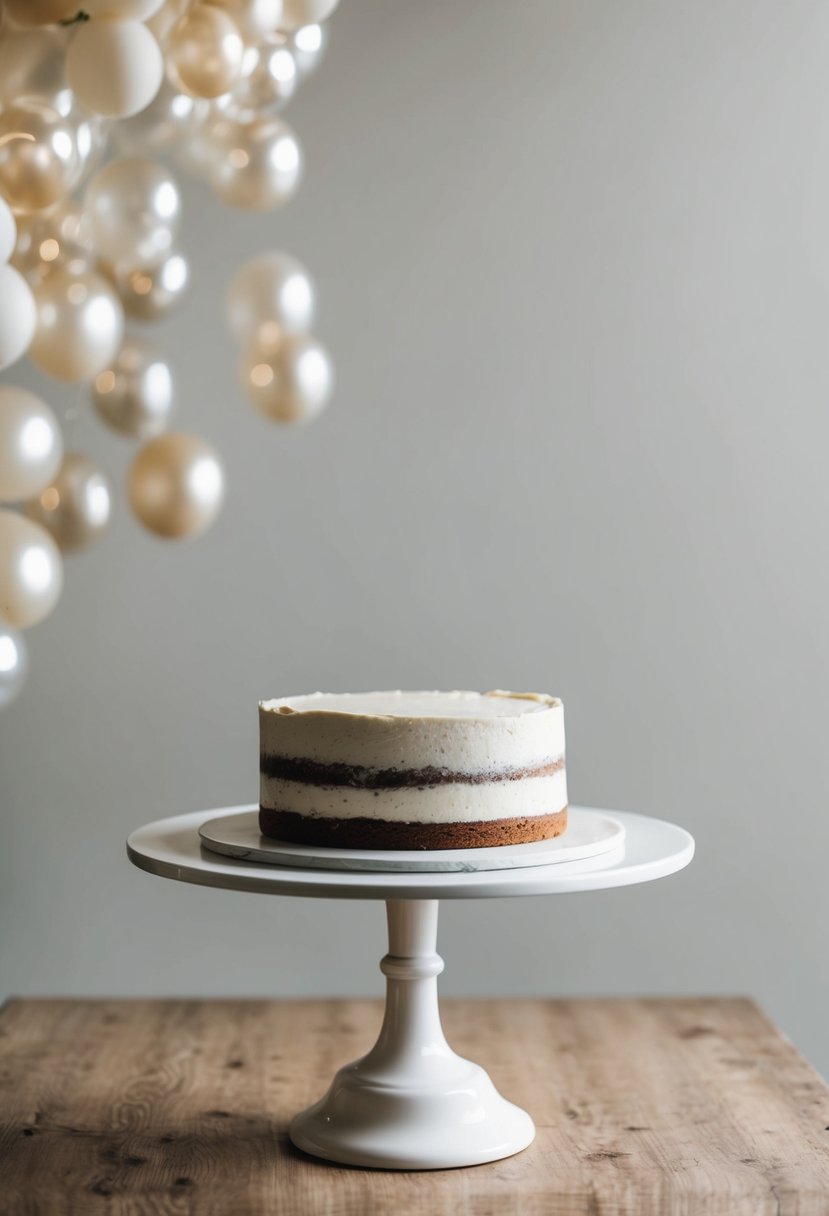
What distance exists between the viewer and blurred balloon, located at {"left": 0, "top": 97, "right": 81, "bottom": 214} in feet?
3.48

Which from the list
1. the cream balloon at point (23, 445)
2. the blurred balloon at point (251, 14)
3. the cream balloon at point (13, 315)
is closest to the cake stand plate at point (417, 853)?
the cream balloon at point (23, 445)

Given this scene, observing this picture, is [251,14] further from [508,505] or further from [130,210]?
[508,505]

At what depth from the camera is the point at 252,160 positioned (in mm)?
1222

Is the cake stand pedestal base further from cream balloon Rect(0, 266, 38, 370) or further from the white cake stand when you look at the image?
cream balloon Rect(0, 266, 38, 370)

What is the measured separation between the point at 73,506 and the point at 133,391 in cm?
13

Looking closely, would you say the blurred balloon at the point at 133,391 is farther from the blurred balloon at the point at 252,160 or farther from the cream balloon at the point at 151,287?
the blurred balloon at the point at 252,160

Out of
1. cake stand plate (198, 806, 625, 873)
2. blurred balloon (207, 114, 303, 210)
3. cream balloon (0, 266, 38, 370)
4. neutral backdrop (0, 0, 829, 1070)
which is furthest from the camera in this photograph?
neutral backdrop (0, 0, 829, 1070)

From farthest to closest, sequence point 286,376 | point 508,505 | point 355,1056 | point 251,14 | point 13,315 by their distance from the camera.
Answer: point 508,505
point 355,1056
point 286,376
point 251,14
point 13,315

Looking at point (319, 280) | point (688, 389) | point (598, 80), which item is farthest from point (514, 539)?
point (598, 80)

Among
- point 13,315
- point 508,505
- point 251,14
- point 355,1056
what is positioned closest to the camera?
point 13,315

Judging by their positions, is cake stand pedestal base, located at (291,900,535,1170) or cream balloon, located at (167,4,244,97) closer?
cream balloon, located at (167,4,244,97)

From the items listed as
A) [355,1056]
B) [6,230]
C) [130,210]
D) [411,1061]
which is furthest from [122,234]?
[355,1056]

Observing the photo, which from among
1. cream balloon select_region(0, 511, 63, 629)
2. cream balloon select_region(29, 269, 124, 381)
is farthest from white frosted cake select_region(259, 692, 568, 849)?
cream balloon select_region(29, 269, 124, 381)

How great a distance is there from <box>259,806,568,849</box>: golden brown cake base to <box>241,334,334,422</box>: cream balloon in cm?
36
